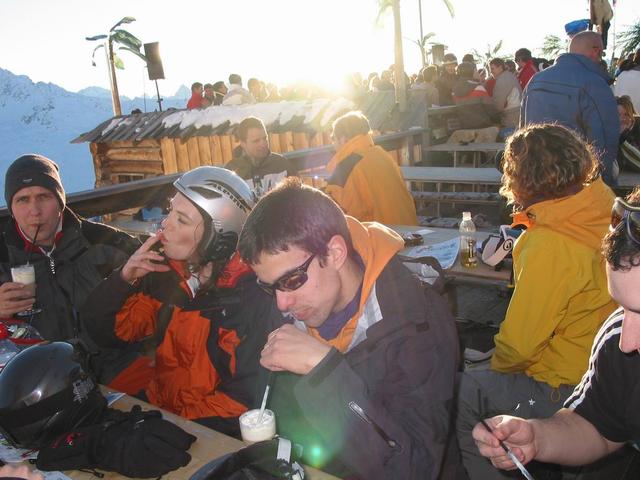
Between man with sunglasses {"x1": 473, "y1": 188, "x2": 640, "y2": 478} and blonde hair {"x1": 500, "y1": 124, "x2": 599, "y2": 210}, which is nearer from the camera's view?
man with sunglasses {"x1": 473, "y1": 188, "x2": 640, "y2": 478}

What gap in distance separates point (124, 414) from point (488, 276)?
8.99 feet

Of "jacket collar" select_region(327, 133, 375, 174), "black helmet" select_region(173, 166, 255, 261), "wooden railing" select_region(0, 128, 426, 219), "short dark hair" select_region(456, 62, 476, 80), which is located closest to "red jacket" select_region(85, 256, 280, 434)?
"black helmet" select_region(173, 166, 255, 261)

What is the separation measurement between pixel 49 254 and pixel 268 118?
10.3 metres

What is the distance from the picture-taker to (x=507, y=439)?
198cm

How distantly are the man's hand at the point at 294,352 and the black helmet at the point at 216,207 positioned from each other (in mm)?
949

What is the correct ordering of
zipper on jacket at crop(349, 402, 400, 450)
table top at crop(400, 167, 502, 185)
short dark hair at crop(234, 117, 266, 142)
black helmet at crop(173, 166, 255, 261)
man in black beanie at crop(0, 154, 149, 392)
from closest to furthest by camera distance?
1. zipper on jacket at crop(349, 402, 400, 450)
2. black helmet at crop(173, 166, 255, 261)
3. man in black beanie at crop(0, 154, 149, 392)
4. short dark hair at crop(234, 117, 266, 142)
5. table top at crop(400, 167, 502, 185)

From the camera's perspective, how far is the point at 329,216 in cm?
214

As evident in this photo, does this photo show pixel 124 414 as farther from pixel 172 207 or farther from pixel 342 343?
pixel 172 207

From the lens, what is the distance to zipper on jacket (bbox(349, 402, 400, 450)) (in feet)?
6.23

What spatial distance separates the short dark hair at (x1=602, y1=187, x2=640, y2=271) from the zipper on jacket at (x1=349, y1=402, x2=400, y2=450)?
0.92 m

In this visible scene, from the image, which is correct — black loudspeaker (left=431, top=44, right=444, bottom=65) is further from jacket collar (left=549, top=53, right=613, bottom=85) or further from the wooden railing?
the wooden railing

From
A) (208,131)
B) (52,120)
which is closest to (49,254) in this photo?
(208,131)

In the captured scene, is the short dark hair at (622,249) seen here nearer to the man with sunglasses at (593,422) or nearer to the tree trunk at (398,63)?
the man with sunglasses at (593,422)

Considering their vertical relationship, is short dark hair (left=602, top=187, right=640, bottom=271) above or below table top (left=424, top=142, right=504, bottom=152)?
below
